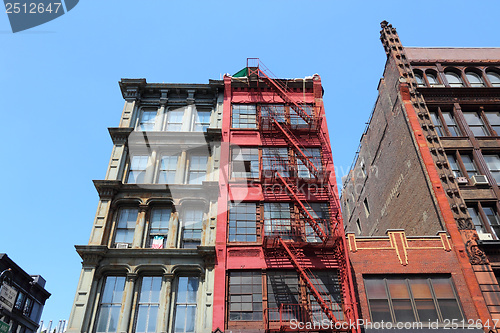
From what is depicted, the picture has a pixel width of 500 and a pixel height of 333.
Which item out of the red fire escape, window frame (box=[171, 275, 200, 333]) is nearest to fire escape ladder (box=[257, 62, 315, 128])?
the red fire escape

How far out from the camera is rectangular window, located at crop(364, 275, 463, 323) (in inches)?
685

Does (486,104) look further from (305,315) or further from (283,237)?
(305,315)

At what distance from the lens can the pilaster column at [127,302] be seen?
1725 cm

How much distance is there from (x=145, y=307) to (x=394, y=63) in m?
22.4

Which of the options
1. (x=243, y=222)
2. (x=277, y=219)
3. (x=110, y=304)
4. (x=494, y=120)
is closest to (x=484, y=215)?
(x=494, y=120)

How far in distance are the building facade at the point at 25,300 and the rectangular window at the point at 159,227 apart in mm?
15157

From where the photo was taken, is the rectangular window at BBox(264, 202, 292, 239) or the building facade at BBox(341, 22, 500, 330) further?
the rectangular window at BBox(264, 202, 292, 239)

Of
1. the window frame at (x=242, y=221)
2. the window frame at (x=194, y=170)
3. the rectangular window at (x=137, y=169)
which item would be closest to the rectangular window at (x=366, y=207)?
the window frame at (x=242, y=221)

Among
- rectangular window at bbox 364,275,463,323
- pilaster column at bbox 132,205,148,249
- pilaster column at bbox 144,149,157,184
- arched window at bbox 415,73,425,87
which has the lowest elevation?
rectangular window at bbox 364,275,463,323

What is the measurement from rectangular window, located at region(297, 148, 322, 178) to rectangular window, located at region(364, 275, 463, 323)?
22.5ft

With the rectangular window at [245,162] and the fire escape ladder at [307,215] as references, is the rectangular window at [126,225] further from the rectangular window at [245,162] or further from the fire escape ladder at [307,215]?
the fire escape ladder at [307,215]

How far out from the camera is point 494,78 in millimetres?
27828

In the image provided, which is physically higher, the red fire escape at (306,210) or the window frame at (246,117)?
the window frame at (246,117)

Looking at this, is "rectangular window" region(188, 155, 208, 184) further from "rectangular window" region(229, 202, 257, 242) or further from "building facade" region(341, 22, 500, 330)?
"building facade" region(341, 22, 500, 330)
